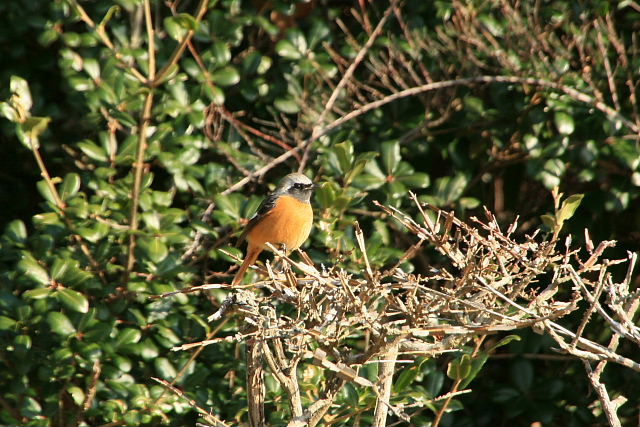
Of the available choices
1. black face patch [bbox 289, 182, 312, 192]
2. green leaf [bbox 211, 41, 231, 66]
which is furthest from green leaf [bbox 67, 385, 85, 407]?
green leaf [bbox 211, 41, 231, 66]

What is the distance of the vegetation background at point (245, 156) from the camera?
15.3 ft

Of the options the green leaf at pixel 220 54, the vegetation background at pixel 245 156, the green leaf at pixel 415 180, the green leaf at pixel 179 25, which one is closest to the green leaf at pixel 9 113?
the vegetation background at pixel 245 156

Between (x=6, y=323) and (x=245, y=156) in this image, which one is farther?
(x=245, y=156)

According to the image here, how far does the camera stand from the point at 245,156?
5.16 meters

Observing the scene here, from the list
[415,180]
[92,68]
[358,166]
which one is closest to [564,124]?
[415,180]

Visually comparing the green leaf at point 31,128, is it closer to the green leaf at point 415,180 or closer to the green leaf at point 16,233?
the green leaf at point 16,233

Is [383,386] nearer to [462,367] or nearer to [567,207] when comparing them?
[462,367]

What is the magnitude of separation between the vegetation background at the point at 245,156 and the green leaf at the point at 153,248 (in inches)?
0.9

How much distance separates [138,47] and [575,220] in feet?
10.2

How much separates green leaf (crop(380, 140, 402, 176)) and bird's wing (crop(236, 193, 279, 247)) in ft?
2.32

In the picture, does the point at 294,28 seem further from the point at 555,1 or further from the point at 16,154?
the point at 16,154

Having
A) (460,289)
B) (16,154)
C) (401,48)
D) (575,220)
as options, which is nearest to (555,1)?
Result: (401,48)

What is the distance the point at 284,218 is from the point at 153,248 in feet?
2.86

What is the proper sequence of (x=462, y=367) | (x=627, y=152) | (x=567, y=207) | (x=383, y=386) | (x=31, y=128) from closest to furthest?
(x=383, y=386) → (x=567, y=207) → (x=462, y=367) → (x=31, y=128) → (x=627, y=152)
